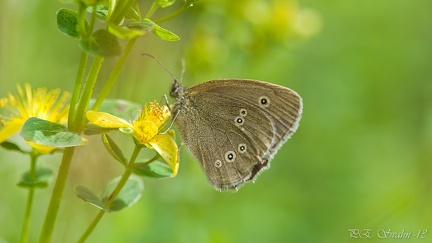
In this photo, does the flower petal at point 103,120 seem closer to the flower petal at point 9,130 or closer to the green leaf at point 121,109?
the green leaf at point 121,109

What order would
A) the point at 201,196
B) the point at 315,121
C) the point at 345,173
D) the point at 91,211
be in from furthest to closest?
the point at 315,121, the point at 345,173, the point at 201,196, the point at 91,211

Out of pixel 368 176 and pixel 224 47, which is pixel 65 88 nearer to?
pixel 224 47

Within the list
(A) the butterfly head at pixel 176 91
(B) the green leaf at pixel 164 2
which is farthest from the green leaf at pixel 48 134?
(A) the butterfly head at pixel 176 91

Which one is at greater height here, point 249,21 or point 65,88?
point 249,21

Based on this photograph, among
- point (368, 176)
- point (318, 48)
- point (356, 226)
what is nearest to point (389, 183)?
point (368, 176)

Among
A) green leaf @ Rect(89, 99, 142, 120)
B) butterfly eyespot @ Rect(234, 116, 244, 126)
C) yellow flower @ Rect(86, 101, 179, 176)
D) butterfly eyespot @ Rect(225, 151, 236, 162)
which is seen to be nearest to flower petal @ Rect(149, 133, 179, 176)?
yellow flower @ Rect(86, 101, 179, 176)

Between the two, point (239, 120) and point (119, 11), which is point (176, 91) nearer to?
point (239, 120)
